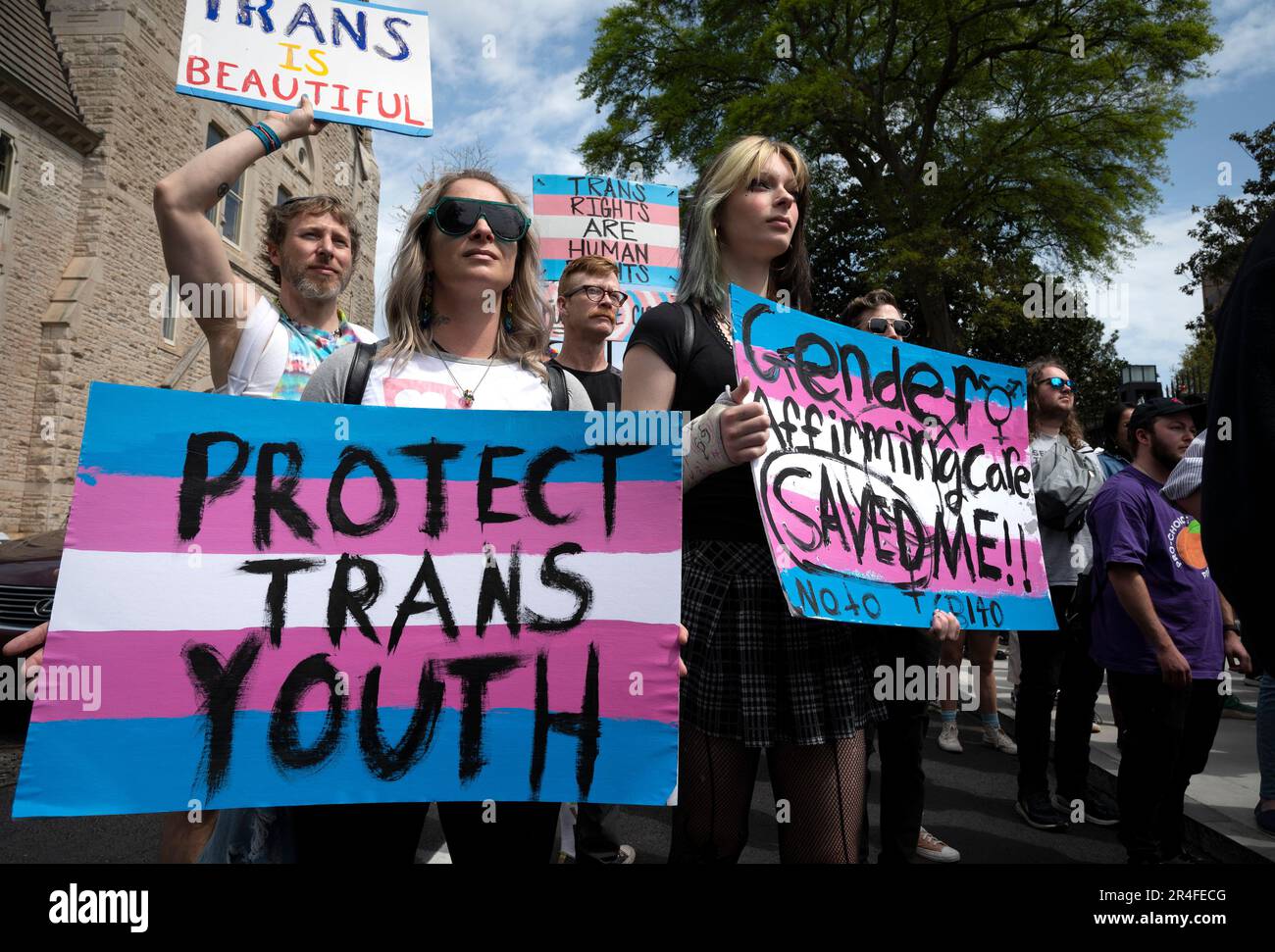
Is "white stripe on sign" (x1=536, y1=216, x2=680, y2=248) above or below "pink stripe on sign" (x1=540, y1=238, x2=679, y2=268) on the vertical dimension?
above

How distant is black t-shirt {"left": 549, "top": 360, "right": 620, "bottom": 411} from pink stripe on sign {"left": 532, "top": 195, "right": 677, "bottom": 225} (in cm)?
264

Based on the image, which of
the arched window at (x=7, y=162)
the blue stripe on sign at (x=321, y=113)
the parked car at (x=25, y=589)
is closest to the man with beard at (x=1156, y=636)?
the blue stripe on sign at (x=321, y=113)

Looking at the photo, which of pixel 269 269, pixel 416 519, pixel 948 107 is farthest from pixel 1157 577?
pixel 948 107

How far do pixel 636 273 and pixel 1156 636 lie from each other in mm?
4253

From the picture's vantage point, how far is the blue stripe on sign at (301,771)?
1473 millimetres

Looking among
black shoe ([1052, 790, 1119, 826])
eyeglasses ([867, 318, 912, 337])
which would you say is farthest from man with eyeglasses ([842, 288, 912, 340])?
black shoe ([1052, 790, 1119, 826])

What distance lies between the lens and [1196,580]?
346 cm

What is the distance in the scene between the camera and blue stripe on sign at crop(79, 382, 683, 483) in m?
1.59

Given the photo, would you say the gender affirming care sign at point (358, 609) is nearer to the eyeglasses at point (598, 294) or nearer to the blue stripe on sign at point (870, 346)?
the blue stripe on sign at point (870, 346)

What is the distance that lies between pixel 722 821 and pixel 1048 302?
17054 mm

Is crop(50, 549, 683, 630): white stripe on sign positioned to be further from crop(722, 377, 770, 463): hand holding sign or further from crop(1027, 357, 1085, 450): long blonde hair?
crop(1027, 357, 1085, 450): long blonde hair

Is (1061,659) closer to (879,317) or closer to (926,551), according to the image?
(879,317)

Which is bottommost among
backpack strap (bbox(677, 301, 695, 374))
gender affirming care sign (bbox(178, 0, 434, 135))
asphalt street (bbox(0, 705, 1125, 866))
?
asphalt street (bbox(0, 705, 1125, 866))
